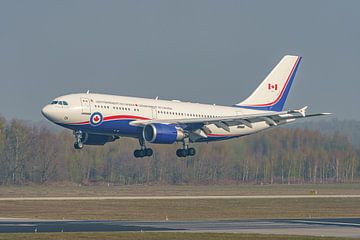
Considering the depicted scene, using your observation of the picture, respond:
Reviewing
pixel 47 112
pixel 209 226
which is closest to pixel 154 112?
pixel 47 112

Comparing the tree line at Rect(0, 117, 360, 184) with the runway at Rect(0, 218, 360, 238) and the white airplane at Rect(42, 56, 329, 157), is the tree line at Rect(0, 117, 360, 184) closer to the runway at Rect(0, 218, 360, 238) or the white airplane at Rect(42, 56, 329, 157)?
the white airplane at Rect(42, 56, 329, 157)

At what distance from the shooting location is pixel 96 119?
3359 inches

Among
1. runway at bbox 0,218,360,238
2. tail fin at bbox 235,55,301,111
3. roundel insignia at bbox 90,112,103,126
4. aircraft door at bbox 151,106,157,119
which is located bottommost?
runway at bbox 0,218,360,238

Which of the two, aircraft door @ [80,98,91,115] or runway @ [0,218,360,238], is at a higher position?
aircraft door @ [80,98,91,115]

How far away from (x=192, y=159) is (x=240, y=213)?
44.0 metres

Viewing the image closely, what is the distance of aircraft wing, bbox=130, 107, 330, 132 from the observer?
295 feet

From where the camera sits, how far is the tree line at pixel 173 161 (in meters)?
120

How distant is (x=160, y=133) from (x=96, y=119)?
6.06 metres

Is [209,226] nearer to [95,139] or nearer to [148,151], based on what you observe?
[148,151]

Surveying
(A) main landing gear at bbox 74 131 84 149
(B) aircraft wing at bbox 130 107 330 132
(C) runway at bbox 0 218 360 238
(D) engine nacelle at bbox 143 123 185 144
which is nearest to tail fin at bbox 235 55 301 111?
(B) aircraft wing at bbox 130 107 330 132

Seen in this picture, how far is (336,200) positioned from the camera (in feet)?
327

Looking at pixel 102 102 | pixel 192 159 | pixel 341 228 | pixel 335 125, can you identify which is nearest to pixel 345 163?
pixel 192 159

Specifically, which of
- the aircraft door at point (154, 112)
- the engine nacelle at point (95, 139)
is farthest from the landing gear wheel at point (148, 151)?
the aircraft door at point (154, 112)

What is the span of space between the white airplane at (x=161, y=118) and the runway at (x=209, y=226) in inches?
513
